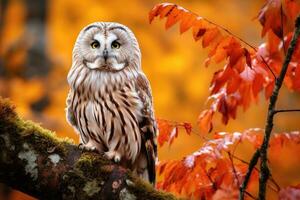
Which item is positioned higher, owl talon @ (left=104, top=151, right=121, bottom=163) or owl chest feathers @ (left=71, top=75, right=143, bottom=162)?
owl chest feathers @ (left=71, top=75, right=143, bottom=162)

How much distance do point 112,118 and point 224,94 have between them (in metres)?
0.72

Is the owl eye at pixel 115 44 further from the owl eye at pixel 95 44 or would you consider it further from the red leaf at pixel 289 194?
the red leaf at pixel 289 194

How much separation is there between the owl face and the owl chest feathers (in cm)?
20

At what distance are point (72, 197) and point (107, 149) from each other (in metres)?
1.08

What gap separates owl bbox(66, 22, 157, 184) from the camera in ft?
13.4

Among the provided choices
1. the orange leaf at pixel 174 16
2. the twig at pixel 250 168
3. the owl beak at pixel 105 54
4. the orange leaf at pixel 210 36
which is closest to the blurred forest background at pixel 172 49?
the owl beak at pixel 105 54

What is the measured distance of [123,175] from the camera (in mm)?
3273

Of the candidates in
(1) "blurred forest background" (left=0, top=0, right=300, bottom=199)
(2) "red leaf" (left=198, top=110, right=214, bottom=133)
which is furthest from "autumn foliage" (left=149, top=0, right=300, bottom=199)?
(1) "blurred forest background" (left=0, top=0, right=300, bottom=199)

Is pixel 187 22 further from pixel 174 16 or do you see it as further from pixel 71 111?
pixel 71 111

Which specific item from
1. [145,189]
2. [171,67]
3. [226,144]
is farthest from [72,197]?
[171,67]

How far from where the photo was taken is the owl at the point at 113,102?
13.4 ft

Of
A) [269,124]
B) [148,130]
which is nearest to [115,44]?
[148,130]

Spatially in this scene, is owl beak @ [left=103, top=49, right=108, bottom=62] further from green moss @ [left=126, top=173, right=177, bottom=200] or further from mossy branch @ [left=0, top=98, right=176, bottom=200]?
green moss @ [left=126, top=173, right=177, bottom=200]

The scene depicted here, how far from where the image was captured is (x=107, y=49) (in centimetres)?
429
